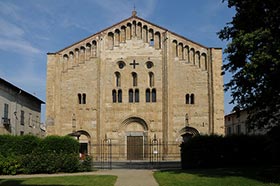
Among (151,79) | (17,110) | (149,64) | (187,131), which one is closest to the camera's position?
(187,131)

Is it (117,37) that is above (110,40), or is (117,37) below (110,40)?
above

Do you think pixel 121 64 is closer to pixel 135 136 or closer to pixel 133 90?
pixel 133 90

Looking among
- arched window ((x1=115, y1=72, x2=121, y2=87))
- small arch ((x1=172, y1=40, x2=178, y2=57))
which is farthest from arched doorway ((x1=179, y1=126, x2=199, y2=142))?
arched window ((x1=115, y1=72, x2=121, y2=87))

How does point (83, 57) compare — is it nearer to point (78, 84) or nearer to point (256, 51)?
point (78, 84)

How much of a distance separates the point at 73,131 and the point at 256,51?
23106 mm

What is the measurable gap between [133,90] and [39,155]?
48.6 ft

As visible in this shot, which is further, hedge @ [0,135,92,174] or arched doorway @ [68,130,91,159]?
arched doorway @ [68,130,91,159]

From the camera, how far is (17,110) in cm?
3809

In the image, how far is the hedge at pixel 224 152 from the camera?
2458 centimetres

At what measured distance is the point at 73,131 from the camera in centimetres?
3472

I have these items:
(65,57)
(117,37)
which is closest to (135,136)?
(117,37)

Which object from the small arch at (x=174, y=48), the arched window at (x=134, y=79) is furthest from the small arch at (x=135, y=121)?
the small arch at (x=174, y=48)

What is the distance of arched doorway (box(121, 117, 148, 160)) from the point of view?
1380 inches

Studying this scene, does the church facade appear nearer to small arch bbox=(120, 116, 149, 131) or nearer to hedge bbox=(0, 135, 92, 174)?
small arch bbox=(120, 116, 149, 131)
